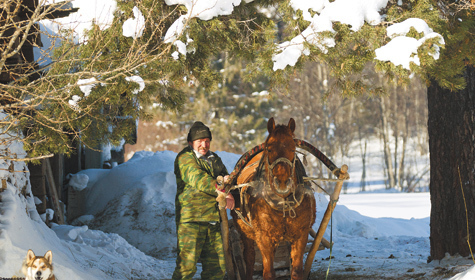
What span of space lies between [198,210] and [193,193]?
20 cm

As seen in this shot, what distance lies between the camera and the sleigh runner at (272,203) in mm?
5102

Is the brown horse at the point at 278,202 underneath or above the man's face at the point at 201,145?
underneath

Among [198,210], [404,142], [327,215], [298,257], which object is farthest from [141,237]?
[404,142]

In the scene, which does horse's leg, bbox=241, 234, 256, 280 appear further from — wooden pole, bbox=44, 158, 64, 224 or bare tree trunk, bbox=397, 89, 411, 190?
bare tree trunk, bbox=397, 89, 411, 190

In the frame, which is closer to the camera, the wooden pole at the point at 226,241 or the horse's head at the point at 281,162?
the horse's head at the point at 281,162

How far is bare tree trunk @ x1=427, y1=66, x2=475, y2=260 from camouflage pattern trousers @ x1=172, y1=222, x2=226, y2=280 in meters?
3.42

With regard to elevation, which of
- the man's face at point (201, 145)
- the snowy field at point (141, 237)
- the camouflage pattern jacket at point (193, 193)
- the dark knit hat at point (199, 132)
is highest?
the dark knit hat at point (199, 132)

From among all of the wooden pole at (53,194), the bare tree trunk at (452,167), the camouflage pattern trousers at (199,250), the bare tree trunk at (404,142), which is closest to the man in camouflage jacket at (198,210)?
the camouflage pattern trousers at (199,250)

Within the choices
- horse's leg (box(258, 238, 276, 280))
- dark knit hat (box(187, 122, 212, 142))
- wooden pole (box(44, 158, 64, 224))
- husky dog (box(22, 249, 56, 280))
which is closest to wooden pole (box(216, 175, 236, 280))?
horse's leg (box(258, 238, 276, 280))

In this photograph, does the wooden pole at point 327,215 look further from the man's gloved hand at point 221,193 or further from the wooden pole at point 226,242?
the man's gloved hand at point 221,193

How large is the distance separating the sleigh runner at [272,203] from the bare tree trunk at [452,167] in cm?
237

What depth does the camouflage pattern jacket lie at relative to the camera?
559 centimetres

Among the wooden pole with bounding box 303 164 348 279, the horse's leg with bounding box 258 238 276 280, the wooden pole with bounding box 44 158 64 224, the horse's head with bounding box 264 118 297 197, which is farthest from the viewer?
the wooden pole with bounding box 44 158 64 224

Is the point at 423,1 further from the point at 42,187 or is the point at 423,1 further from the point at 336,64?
the point at 42,187
